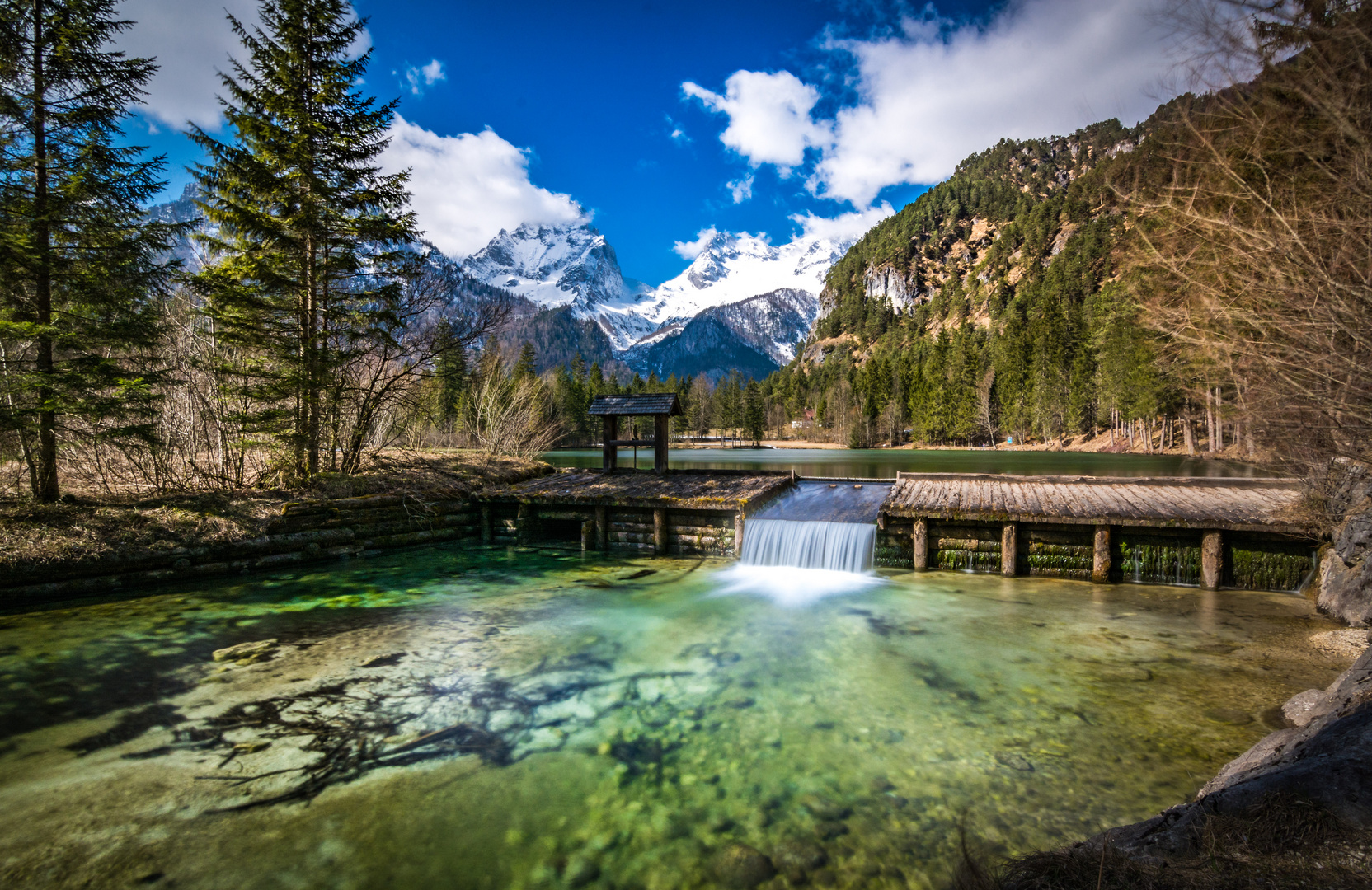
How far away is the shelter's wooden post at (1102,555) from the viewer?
10.1 m

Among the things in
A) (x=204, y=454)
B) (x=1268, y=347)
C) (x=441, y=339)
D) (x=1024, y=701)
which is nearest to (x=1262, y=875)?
(x=1024, y=701)

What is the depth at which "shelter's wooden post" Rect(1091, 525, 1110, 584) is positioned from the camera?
1010 centimetres

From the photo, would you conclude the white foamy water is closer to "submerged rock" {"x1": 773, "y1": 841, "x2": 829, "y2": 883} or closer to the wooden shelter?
the wooden shelter

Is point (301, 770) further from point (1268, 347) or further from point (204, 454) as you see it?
point (204, 454)

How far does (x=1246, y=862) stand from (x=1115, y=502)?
11.5 m

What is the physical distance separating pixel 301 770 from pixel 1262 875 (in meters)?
6.00

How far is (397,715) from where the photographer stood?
18.5ft

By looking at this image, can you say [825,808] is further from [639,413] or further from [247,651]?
[639,413]

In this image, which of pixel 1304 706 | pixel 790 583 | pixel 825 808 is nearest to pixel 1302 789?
pixel 825 808

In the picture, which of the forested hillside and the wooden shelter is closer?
the wooden shelter

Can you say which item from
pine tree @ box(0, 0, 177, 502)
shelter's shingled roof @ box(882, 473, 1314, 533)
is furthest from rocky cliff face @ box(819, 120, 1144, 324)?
pine tree @ box(0, 0, 177, 502)

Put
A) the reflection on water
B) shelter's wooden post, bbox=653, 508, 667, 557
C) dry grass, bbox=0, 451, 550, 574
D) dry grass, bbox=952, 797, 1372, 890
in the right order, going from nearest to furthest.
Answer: dry grass, bbox=952, 797, 1372, 890 → the reflection on water → dry grass, bbox=0, 451, 550, 574 → shelter's wooden post, bbox=653, 508, 667, 557

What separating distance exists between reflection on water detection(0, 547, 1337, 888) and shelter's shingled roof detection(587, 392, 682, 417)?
23.8ft

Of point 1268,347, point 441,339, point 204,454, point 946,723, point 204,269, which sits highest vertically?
point 204,269
